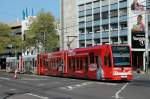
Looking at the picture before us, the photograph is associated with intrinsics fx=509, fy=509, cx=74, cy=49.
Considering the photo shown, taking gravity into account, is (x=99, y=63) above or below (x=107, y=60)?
below

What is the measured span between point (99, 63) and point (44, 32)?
200ft

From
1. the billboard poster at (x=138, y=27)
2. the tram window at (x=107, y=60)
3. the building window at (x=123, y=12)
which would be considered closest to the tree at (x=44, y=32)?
the building window at (x=123, y=12)

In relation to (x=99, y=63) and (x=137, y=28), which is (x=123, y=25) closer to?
(x=137, y=28)

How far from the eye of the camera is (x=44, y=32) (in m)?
102

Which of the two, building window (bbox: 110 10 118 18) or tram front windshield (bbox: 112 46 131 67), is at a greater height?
building window (bbox: 110 10 118 18)

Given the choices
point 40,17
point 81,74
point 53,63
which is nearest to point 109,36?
point 40,17

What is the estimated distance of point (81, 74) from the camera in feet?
154

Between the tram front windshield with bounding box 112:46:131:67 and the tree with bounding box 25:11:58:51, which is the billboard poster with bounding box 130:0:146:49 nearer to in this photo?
the tree with bounding box 25:11:58:51

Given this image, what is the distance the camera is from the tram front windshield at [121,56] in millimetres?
40594

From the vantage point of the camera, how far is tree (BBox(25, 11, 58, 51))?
103m

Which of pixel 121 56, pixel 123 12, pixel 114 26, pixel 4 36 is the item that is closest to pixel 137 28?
pixel 123 12

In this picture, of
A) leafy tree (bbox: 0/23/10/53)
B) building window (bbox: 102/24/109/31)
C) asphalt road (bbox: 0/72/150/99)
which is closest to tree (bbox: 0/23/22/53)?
leafy tree (bbox: 0/23/10/53)

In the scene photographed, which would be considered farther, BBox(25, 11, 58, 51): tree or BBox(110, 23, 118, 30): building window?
BBox(25, 11, 58, 51): tree

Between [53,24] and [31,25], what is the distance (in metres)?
4.62
